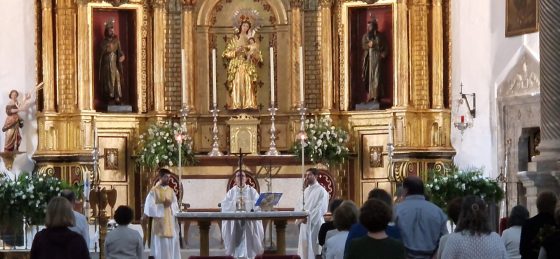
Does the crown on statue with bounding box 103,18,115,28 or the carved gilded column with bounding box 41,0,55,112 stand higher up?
the crown on statue with bounding box 103,18,115,28

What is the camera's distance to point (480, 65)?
27922 mm

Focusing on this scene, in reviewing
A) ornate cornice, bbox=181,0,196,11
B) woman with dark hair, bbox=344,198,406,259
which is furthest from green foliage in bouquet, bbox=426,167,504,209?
woman with dark hair, bbox=344,198,406,259

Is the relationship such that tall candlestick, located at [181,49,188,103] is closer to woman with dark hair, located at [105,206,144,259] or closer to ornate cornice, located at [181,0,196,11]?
ornate cornice, located at [181,0,196,11]

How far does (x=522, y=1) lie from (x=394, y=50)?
3.28 m

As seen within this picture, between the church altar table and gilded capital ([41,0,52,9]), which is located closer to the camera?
the church altar table

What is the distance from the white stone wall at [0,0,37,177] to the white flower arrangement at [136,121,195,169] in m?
2.38

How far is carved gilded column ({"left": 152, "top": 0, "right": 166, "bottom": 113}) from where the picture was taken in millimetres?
29422

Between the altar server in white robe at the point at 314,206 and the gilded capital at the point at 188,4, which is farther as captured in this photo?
the gilded capital at the point at 188,4

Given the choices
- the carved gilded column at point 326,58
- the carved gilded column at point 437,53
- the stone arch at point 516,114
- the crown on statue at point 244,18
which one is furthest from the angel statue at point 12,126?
the stone arch at point 516,114

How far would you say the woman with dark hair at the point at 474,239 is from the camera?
37.1ft

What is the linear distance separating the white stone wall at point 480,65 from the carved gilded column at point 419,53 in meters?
0.58

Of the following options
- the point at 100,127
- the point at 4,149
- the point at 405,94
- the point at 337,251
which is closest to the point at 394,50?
the point at 405,94

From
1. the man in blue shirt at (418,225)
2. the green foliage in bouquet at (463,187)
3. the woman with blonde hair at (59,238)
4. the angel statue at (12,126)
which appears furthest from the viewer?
the angel statue at (12,126)

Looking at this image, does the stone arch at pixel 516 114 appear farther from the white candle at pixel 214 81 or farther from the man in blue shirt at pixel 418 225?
the man in blue shirt at pixel 418 225
